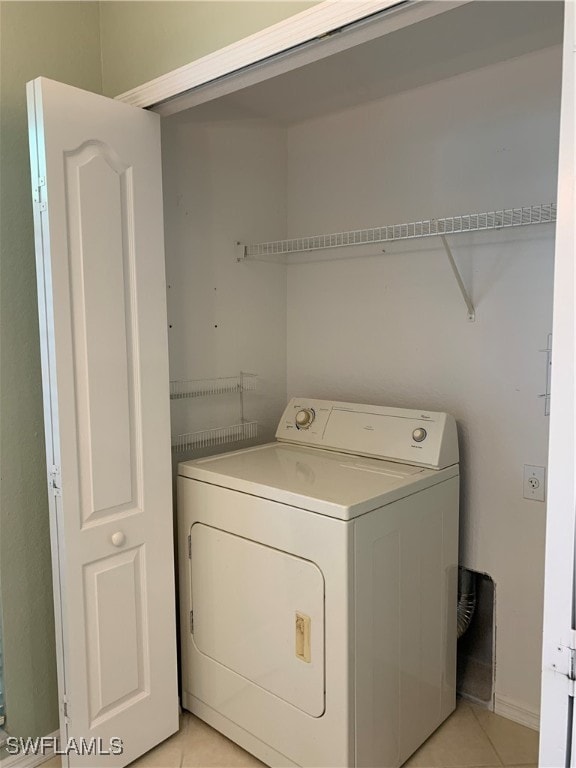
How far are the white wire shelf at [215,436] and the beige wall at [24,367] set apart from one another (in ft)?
1.83

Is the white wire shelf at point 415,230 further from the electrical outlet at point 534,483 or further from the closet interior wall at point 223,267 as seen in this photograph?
the electrical outlet at point 534,483

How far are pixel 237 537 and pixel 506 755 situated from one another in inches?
46.4

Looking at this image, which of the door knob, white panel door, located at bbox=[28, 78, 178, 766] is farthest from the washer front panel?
the door knob

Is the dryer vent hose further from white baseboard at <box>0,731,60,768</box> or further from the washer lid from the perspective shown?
white baseboard at <box>0,731,60,768</box>

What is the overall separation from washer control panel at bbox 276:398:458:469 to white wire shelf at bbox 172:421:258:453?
148 millimetres

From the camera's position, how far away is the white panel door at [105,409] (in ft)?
5.35

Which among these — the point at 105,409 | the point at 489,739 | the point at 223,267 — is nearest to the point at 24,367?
the point at 105,409

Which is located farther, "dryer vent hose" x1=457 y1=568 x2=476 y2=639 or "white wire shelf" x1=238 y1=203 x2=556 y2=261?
"dryer vent hose" x1=457 y1=568 x2=476 y2=639

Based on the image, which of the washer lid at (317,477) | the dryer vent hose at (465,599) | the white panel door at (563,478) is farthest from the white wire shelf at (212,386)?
the white panel door at (563,478)

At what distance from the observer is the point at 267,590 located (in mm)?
1828

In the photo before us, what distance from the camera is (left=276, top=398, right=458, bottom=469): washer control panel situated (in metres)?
2.00

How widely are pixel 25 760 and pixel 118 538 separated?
0.80m

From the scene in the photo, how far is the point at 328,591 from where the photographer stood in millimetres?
1658

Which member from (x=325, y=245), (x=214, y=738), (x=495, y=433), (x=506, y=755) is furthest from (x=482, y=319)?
(x=214, y=738)
